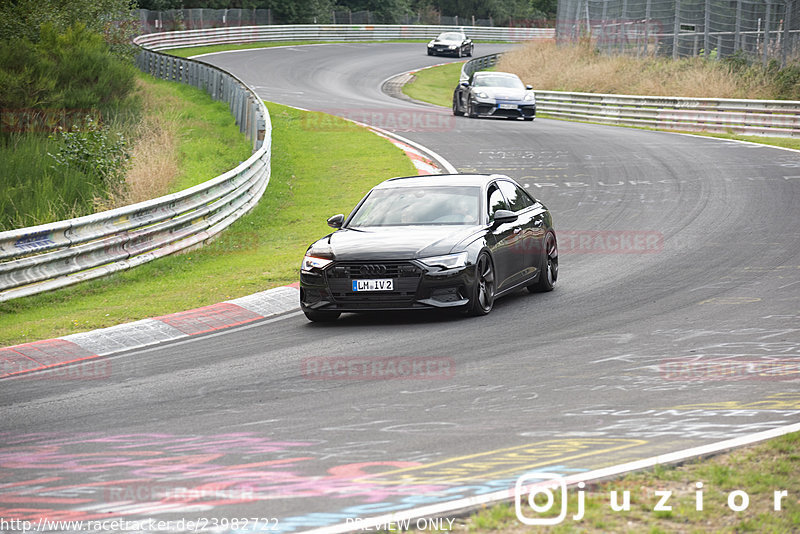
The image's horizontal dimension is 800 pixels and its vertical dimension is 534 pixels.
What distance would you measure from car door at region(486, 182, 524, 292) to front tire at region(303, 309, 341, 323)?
69.6 inches

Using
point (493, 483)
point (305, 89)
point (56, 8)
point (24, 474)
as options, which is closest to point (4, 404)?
point (24, 474)

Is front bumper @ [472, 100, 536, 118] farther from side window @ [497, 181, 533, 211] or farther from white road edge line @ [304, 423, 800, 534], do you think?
white road edge line @ [304, 423, 800, 534]

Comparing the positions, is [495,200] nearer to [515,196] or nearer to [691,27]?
[515,196]

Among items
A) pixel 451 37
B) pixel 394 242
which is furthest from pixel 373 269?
pixel 451 37

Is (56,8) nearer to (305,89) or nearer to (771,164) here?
(305,89)

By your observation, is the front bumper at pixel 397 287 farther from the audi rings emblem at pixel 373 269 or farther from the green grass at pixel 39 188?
the green grass at pixel 39 188

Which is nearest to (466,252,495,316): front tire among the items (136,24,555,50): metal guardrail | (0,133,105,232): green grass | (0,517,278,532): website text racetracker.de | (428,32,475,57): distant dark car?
(0,517,278,532): website text racetracker.de

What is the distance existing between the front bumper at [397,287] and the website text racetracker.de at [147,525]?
5.82 meters

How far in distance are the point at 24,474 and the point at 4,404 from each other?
2.18m

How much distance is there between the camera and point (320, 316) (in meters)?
11.4

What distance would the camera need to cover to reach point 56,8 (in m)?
39.6

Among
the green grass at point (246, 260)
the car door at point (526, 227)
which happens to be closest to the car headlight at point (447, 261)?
the car door at point (526, 227)

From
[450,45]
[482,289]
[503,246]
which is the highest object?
[450,45]

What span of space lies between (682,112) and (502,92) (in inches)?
217
